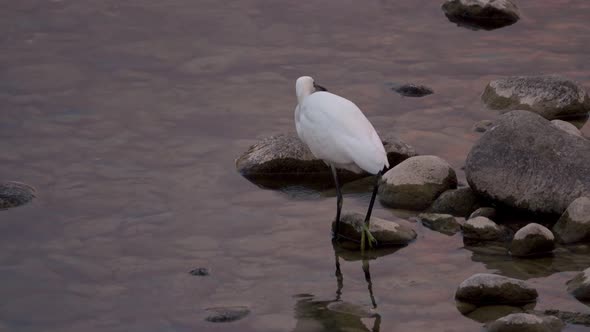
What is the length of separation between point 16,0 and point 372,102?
6.15 m

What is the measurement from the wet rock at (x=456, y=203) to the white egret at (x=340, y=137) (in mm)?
849

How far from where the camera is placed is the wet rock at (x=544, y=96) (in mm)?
12320

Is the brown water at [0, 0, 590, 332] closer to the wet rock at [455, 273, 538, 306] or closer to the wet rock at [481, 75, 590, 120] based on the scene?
the wet rock at [455, 273, 538, 306]

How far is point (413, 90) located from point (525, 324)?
595cm

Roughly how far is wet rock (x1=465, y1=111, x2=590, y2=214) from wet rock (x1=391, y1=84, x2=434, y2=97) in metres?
3.17

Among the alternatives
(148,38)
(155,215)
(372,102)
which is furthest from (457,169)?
(148,38)

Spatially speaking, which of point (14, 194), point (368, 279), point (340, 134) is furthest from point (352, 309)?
point (14, 194)

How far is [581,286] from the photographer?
27.5ft

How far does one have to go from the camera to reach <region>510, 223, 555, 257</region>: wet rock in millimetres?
9148

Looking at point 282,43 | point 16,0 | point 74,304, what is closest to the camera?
point 74,304

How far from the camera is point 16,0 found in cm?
1634

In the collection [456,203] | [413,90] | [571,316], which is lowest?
[571,316]

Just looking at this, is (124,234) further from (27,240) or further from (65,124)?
(65,124)

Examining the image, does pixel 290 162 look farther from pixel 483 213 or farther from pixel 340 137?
pixel 483 213
